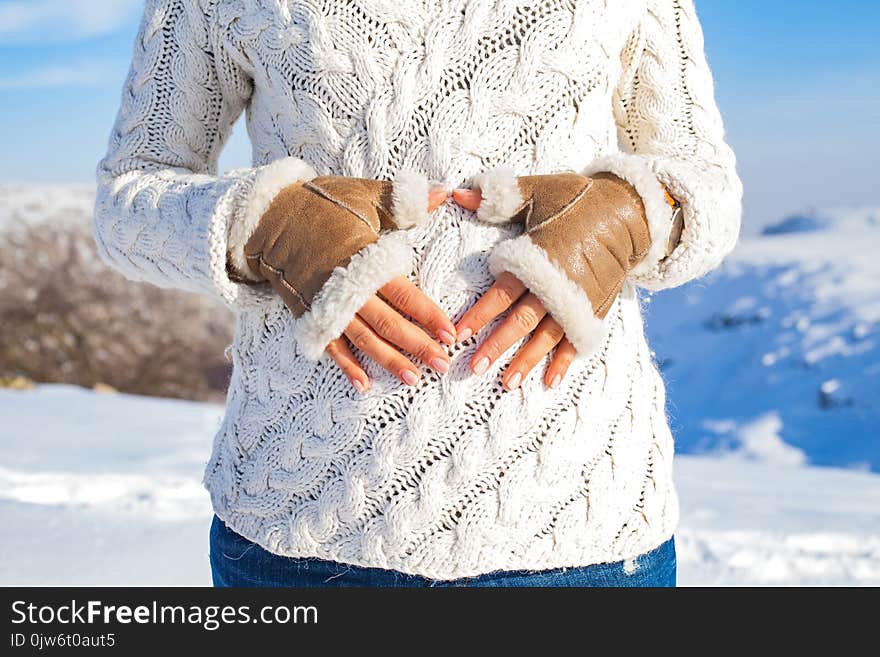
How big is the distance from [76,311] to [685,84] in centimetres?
717

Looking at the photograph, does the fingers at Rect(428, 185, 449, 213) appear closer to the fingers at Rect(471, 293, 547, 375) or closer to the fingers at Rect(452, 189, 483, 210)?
the fingers at Rect(452, 189, 483, 210)

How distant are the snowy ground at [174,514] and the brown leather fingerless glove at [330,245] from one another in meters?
2.13

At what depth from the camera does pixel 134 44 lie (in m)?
1.18

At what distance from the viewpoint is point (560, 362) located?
99 cm

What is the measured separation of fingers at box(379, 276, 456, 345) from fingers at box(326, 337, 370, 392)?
93mm

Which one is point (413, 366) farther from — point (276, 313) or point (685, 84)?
point (685, 84)

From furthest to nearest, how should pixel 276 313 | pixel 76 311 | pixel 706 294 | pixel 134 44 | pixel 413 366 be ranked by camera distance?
1. pixel 706 294
2. pixel 76 311
3. pixel 134 44
4. pixel 276 313
5. pixel 413 366

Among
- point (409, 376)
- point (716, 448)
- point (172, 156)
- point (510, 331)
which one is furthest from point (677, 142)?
point (716, 448)

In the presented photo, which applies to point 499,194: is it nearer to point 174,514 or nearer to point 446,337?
point 446,337

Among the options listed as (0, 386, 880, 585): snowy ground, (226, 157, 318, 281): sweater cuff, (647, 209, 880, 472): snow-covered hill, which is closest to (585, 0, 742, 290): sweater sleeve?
(226, 157, 318, 281): sweater cuff

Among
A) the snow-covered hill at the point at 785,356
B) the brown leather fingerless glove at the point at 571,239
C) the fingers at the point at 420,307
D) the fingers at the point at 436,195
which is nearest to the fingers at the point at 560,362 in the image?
the brown leather fingerless glove at the point at 571,239

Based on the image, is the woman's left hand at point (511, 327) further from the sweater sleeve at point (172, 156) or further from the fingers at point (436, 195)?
the sweater sleeve at point (172, 156)

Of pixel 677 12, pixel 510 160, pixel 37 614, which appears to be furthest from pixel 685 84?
pixel 37 614

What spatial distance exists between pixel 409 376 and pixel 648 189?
0.38 m
